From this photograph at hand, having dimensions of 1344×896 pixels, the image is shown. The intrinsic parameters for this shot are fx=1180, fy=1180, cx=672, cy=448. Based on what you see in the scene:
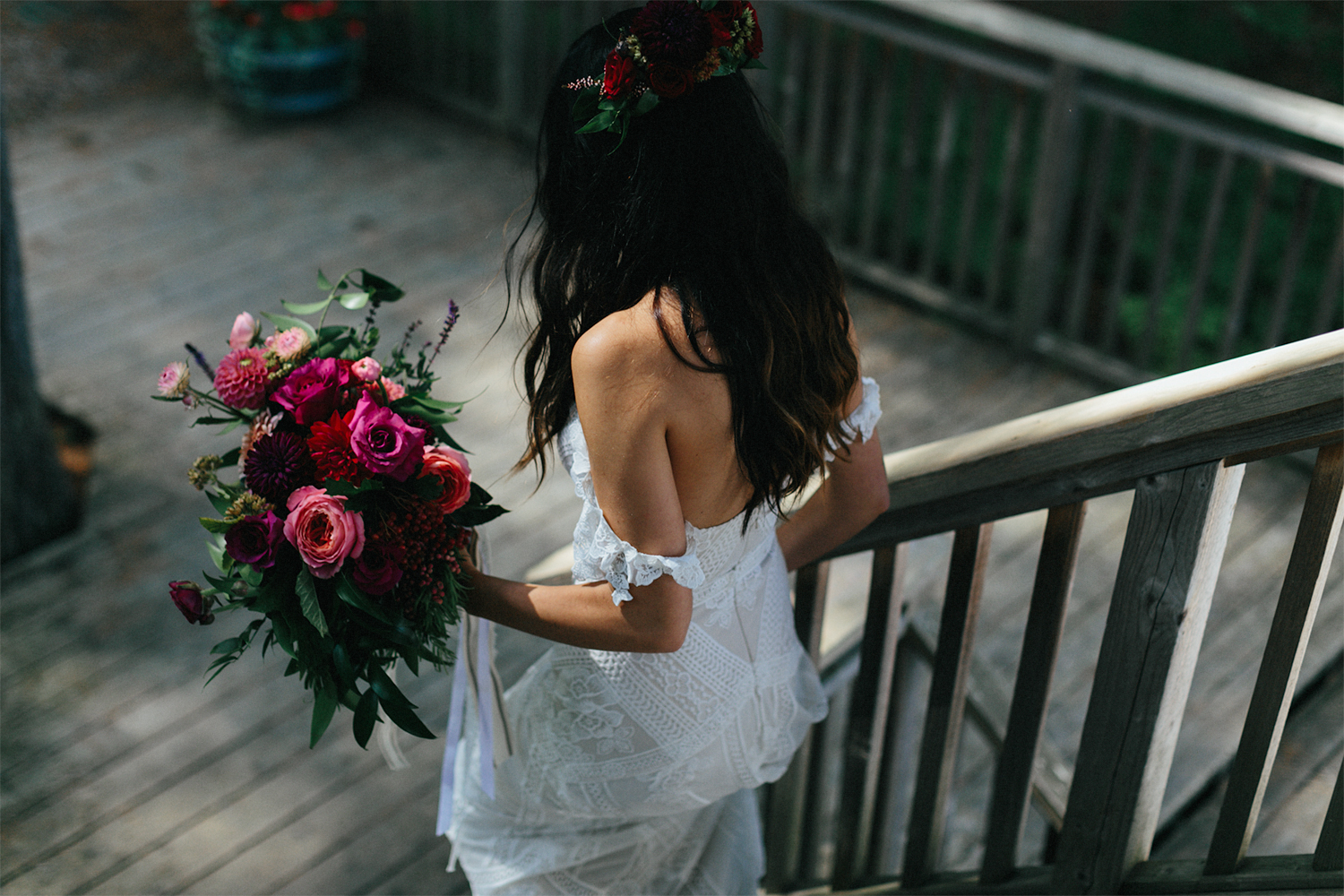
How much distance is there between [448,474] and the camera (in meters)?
1.43

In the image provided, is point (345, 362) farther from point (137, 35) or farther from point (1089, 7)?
point (137, 35)

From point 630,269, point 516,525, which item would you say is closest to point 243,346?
point 630,269

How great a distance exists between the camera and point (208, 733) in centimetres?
275

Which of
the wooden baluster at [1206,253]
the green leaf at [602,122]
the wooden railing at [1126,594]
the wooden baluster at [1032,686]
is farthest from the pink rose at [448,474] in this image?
the wooden baluster at [1206,253]

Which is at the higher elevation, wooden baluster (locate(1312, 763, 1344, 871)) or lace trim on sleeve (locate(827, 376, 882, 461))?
lace trim on sleeve (locate(827, 376, 882, 461))

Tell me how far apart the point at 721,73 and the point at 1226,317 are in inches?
121

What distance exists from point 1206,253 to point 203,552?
3.15m

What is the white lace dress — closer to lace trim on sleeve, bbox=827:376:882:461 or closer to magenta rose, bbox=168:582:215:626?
lace trim on sleeve, bbox=827:376:882:461

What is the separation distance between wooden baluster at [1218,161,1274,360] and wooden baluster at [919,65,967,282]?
1044 millimetres

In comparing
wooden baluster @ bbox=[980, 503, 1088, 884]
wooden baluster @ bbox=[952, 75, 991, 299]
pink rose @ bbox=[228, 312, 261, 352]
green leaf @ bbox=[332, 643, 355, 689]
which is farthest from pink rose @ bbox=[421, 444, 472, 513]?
wooden baluster @ bbox=[952, 75, 991, 299]

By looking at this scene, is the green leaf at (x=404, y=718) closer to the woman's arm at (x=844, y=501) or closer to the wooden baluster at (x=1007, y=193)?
the woman's arm at (x=844, y=501)

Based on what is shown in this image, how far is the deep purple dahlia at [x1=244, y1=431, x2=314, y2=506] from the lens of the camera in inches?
54.8

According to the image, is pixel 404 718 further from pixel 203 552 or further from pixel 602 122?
pixel 203 552

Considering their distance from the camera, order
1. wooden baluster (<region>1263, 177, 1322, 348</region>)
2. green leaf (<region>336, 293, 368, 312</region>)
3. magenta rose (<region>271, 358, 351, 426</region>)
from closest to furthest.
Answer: magenta rose (<region>271, 358, 351, 426</region>)
green leaf (<region>336, 293, 368, 312</region>)
wooden baluster (<region>1263, 177, 1322, 348</region>)
